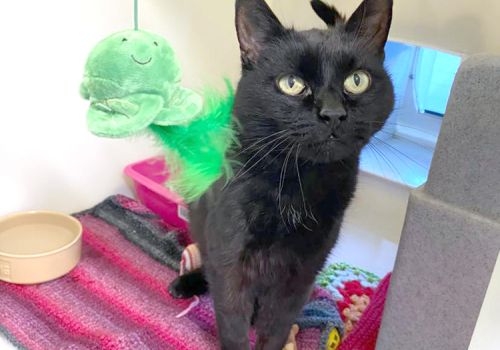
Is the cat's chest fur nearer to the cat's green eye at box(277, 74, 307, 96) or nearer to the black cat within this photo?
the black cat

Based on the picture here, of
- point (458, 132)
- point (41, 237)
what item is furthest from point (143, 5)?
point (458, 132)

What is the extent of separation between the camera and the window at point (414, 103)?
1.33 meters

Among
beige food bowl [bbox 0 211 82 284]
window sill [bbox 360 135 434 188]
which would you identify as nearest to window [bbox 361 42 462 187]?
window sill [bbox 360 135 434 188]

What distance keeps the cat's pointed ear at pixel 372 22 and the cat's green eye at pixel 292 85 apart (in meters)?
0.15

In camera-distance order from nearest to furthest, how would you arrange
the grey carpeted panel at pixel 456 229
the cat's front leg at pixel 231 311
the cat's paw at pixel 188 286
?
the grey carpeted panel at pixel 456 229 → the cat's front leg at pixel 231 311 → the cat's paw at pixel 188 286

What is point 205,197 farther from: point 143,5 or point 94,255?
point 143,5

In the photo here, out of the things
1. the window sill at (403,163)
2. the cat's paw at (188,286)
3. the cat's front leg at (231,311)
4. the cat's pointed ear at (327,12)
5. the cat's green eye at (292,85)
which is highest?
the cat's pointed ear at (327,12)

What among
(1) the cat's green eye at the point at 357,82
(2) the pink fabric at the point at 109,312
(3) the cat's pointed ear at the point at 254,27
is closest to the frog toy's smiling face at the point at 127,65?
(3) the cat's pointed ear at the point at 254,27

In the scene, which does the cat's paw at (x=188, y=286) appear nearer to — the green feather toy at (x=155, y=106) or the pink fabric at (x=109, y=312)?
the pink fabric at (x=109, y=312)

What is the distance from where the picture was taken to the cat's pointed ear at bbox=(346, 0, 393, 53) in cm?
76

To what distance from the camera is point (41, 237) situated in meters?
1.20

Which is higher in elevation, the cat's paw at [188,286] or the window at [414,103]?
the window at [414,103]

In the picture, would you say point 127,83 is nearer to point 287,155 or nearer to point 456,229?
point 287,155

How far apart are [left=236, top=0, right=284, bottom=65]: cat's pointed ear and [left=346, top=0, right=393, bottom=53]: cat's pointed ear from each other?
116mm
